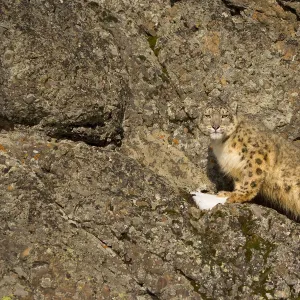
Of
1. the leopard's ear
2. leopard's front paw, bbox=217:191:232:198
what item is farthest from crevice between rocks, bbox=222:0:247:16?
leopard's front paw, bbox=217:191:232:198

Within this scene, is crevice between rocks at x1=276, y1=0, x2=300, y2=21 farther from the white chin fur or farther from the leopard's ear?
the white chin fur

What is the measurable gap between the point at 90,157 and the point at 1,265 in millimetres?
2543

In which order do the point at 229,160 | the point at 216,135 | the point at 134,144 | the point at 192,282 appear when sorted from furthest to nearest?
the point at 134,144, the point at 229,160, the point at 216,135, the point at 192,282

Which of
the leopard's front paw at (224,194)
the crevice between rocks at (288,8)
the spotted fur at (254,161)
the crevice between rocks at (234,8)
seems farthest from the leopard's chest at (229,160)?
the crevice between rocks at (288,8)

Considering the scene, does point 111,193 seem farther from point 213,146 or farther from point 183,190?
point 213,146

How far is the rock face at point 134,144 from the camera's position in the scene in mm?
8859

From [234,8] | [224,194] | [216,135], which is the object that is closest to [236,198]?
[224,194]

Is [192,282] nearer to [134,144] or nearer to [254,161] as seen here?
[254,161]

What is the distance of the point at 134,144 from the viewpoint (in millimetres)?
11383

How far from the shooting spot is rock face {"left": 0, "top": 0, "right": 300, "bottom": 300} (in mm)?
8859

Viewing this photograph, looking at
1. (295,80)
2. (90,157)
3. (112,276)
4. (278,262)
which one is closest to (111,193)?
(90,157)

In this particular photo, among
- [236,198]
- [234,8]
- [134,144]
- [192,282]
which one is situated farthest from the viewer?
[234,8]

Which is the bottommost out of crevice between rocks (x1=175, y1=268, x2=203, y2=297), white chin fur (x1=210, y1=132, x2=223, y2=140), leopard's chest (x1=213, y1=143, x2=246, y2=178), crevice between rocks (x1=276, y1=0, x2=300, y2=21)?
crevice between rocks (x1=175, y1=268, x2=203, y2=297)

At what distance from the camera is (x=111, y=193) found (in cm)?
967
